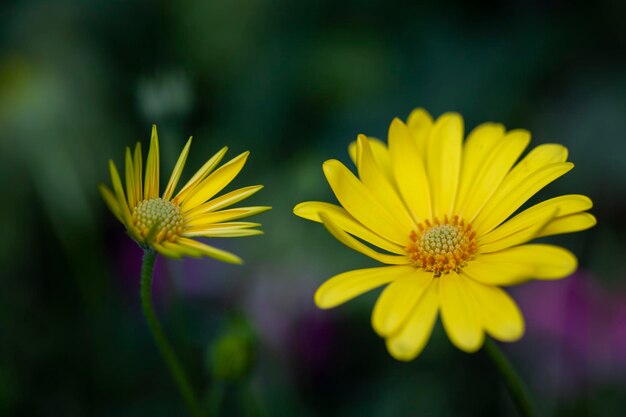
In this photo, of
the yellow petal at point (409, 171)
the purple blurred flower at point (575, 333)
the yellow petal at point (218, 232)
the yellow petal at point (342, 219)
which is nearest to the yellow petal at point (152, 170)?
the yellow petal at point (218, 232)

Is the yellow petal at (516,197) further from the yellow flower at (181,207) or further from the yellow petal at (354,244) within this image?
the yellow flower at (181,207)

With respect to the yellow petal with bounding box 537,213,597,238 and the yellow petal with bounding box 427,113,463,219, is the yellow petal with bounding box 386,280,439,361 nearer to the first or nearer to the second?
the yellow petal with bounding box 537,213,597,238

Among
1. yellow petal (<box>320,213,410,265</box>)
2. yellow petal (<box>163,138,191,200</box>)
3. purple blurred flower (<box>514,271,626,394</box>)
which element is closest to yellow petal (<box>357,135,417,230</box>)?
yellow petal (<box>320,213,410,265</box>)

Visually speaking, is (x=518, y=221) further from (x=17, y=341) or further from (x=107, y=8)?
(x=107, y=8)

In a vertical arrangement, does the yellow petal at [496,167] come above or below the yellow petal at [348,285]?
above

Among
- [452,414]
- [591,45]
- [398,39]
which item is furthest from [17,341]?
[591,45]
